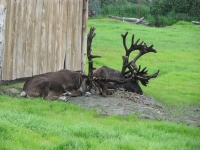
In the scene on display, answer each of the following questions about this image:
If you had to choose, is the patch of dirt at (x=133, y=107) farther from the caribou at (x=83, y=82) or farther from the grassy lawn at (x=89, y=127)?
the grassy lawn at (x=89, y=127)

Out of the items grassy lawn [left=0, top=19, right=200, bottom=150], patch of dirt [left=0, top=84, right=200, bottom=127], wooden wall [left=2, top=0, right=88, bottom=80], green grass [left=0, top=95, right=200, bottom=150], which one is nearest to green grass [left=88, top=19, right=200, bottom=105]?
grassy lawn [left=0, top=19, right=200, bottom=150]

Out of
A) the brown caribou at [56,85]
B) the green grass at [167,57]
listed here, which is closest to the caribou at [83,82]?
the brown caribou at [56,85]

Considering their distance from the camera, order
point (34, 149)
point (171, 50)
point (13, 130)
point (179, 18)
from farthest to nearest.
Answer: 1. point (179, 18)
2. point (171, 50)
3. point (13, 130)
4. point (34, 149)

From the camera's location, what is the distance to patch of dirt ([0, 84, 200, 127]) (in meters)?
12.0

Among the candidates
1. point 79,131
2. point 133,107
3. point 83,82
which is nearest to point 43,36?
point 83,82

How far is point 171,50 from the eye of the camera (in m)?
28.5

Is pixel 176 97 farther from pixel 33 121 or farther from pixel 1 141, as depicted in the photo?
pixel 1 141

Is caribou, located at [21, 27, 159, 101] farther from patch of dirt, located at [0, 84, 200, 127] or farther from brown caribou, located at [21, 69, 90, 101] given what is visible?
patch of dirt, located at [0, 84, 200, 127]

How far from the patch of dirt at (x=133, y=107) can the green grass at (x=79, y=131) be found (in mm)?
553

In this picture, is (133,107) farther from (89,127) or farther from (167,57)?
(167,57)

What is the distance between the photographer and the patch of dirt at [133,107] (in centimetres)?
1196

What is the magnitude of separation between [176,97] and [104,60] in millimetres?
7100

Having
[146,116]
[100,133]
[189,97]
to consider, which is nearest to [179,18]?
[189,97]

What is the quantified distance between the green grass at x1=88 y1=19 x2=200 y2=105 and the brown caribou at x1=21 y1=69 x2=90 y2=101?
3.03 m
